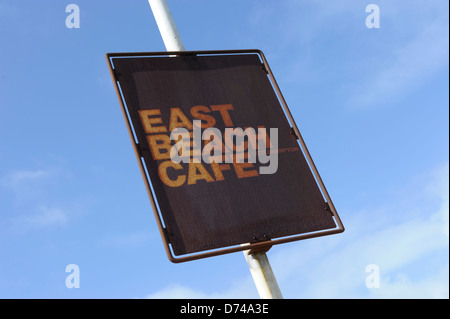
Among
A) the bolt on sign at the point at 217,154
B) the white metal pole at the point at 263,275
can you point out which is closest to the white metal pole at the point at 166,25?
the bolt on sign at the point at 217,154

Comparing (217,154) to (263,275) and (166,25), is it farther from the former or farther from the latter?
(166,25)

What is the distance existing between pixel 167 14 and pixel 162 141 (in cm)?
178

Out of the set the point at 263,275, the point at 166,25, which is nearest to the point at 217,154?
the point at 263,275

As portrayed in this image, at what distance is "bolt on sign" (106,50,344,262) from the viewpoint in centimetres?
425

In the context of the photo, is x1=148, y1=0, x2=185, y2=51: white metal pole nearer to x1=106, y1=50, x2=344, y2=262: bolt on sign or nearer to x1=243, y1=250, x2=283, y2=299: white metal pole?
x1=106, y1=50, x2=344, y2=262: bolt on sign

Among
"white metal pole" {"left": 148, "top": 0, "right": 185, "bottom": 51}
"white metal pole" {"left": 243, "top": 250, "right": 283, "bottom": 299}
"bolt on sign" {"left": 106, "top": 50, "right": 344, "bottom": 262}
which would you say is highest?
"white metal pole" {"left": 148, "top": 0, "right": 185, "bottom": 51}

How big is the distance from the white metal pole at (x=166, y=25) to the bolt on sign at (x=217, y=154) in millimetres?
219

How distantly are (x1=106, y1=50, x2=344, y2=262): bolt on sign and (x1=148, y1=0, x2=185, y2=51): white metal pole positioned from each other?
0.22 m

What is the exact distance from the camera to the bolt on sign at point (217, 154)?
4.25m

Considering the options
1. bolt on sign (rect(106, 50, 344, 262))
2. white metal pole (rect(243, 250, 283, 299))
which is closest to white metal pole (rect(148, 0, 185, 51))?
bolt on sign (rect(106, 50, 344, 262))

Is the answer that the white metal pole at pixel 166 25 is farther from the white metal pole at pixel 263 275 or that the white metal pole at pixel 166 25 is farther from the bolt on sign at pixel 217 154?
the white metal pole at pixel 263 275

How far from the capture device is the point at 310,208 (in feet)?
15.4
